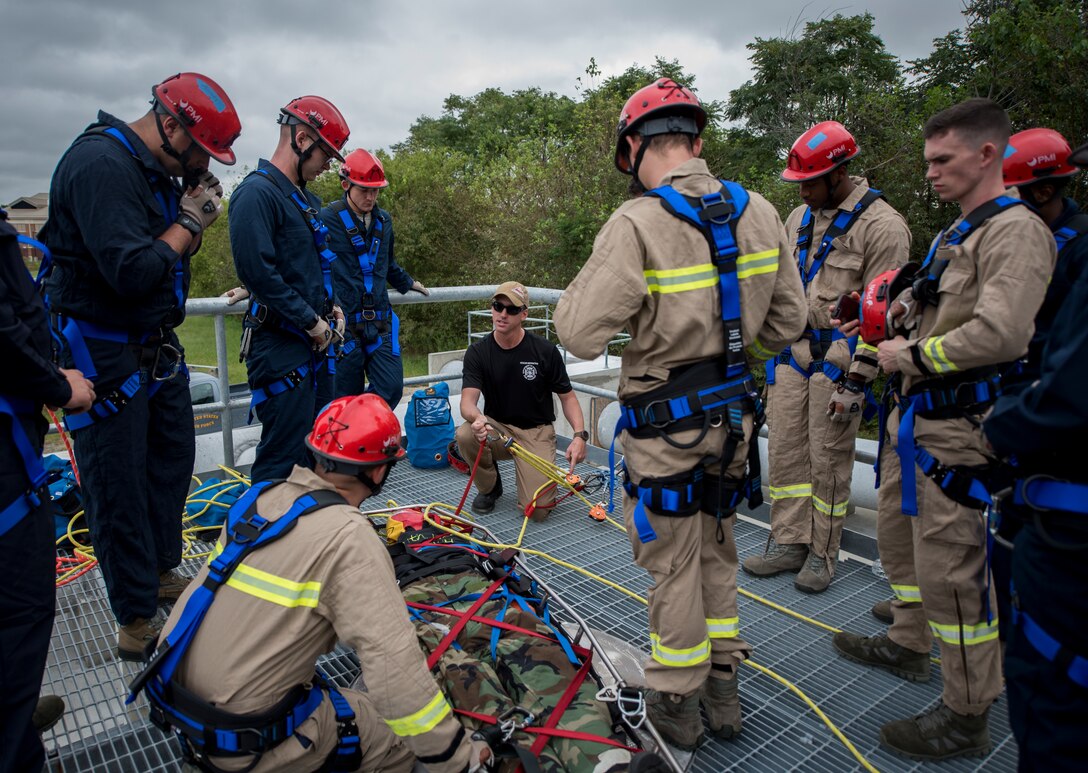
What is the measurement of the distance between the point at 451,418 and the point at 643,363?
3204 millimetres

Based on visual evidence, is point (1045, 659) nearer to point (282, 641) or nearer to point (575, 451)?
point (282, 641)

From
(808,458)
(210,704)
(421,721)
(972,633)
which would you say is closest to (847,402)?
(808,458)

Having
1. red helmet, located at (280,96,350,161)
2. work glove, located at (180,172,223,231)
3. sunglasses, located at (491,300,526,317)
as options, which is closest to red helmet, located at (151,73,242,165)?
work glove, located at (180,172,223,231)

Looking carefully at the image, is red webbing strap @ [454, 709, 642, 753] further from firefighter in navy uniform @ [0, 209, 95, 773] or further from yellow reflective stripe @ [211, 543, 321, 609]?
firefighter in navy uniform @ [0, 209, 95, 773]

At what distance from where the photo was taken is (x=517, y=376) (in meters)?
4.94

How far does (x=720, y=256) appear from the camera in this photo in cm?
246

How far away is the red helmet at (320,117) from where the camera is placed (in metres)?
3.79

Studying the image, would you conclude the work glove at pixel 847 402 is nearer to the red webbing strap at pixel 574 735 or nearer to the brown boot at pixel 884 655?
the brown boot at pixel 884 655

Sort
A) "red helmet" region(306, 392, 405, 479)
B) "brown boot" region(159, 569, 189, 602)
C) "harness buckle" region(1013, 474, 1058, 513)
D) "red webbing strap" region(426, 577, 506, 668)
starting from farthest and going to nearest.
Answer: "brown boot" region(159, 569, 189, 602)
"red webbing strap" region(426, 577, 506, 668)
"red helmet" region(306, 392, 405, 479)
"harness buckle" region(1013, 474, 1058, 513)

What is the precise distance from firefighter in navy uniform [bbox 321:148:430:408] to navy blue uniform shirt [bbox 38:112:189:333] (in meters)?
1.75

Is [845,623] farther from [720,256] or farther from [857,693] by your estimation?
[720,256]

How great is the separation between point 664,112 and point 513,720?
6.92 feet

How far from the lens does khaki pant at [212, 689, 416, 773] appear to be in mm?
2107

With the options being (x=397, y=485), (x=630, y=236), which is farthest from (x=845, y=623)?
(x=397, y=485)
